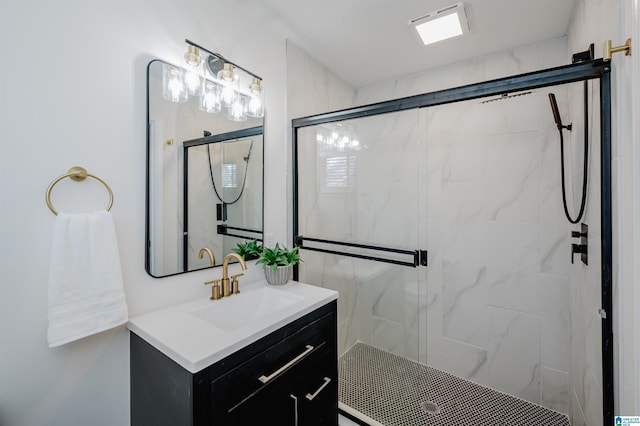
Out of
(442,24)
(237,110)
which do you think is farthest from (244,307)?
(442,24)

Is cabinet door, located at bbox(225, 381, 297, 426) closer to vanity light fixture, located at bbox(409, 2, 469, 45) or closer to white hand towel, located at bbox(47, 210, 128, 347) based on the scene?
white hand towel, located at bbox(47, 210, 128, 347)

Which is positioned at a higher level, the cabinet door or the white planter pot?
the white planter pot

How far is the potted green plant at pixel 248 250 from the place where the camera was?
4.98 ft

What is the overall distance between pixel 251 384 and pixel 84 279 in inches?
26.6

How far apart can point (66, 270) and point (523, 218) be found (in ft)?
7.95

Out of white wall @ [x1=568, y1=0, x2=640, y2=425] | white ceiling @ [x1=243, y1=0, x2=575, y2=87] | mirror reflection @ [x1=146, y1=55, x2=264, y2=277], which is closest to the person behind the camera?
white wall @ [x1=568, y1=0, x2=640, y2=425]

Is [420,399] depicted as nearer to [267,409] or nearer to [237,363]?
[267,409]

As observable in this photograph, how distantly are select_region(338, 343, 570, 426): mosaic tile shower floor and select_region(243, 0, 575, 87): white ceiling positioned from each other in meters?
2.14

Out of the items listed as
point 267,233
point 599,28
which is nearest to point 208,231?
point 267,233

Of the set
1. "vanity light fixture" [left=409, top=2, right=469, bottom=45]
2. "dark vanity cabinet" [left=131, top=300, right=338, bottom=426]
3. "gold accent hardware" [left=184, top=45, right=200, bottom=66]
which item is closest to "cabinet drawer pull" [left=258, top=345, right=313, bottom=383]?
"dark vanity cabinet" [left=131, top=300, right=338, bottom=426]

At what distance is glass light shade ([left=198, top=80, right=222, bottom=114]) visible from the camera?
136 centimetres

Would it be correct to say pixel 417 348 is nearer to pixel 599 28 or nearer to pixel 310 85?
pixel 599 28

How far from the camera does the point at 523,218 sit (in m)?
1.85

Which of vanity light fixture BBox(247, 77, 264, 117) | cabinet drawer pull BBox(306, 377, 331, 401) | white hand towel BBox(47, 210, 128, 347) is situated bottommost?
cabinet drawer pull BBox(306, 377, 331, 401)
